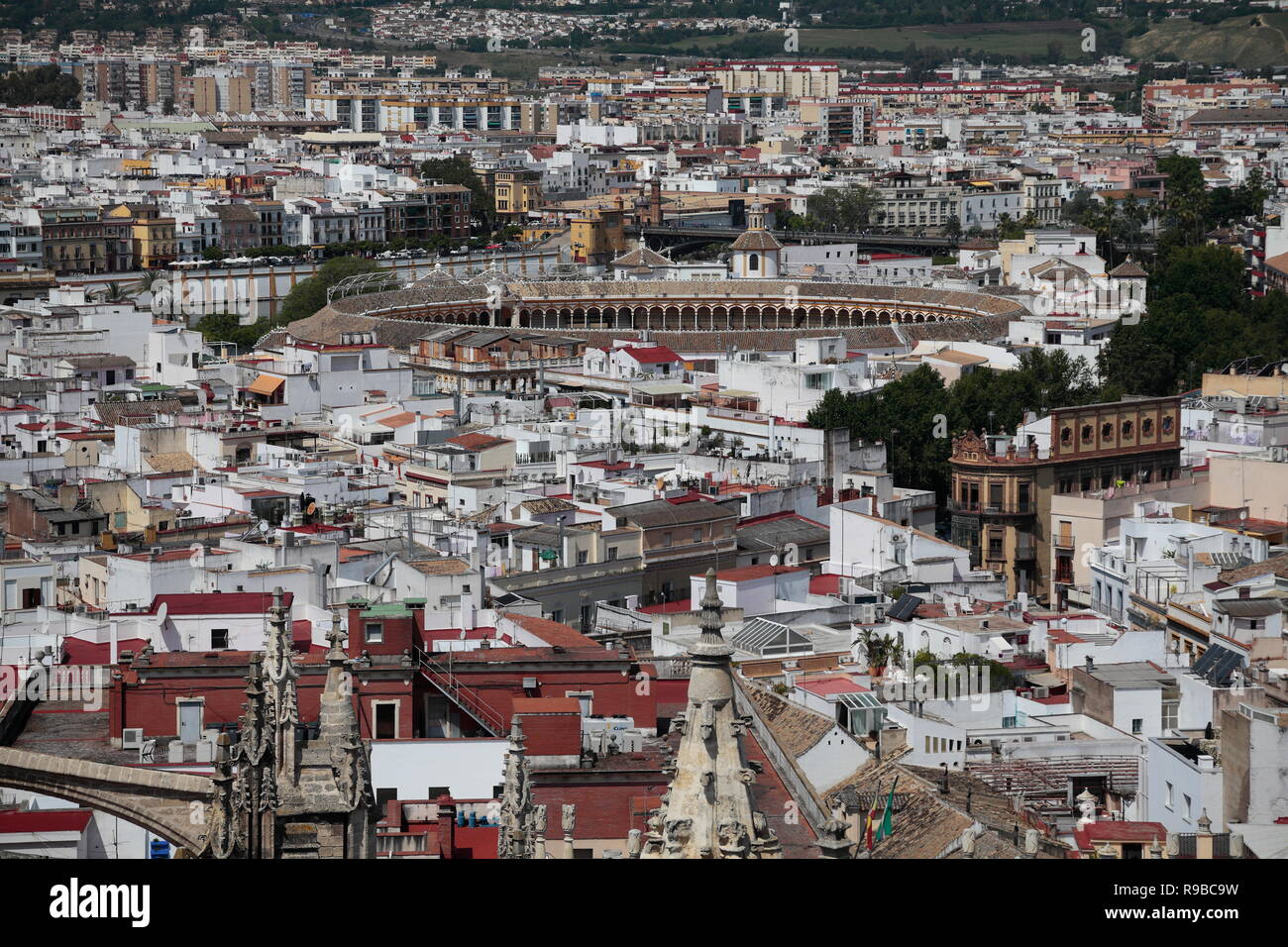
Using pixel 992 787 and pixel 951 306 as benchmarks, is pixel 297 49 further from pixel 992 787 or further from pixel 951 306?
pixel 992 787

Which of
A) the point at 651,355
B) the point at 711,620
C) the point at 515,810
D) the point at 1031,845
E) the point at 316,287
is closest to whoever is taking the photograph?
the point at 711,620

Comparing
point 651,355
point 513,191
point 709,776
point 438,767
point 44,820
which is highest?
point 709,776

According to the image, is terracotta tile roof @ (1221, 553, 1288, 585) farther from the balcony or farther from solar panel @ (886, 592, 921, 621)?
the balcony

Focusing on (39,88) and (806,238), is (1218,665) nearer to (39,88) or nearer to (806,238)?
(806,238)

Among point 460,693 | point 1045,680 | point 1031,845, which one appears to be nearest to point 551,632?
point 460,693

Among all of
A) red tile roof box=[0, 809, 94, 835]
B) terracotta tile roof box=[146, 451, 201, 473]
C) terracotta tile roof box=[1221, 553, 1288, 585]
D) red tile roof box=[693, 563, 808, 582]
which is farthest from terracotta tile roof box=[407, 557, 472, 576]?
terracotta tile roof box=[146, 451, 201, 473]

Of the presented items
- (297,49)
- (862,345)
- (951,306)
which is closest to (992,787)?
(862,345)

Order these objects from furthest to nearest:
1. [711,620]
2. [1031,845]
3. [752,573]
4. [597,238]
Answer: [597,238] → [752,573] → [1031,845] → [711,620]
